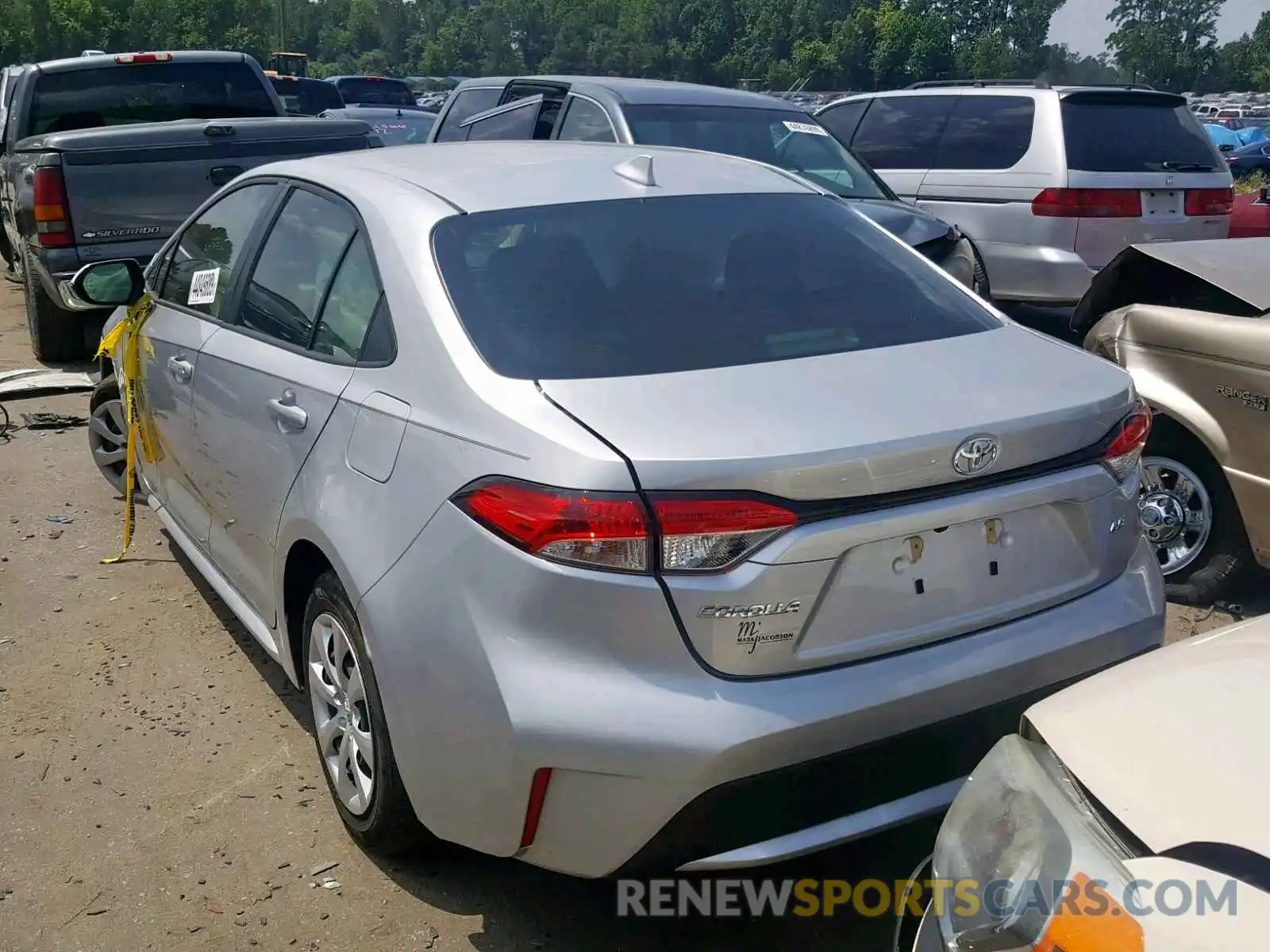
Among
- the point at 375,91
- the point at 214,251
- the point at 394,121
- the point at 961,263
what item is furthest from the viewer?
the point at 375,91

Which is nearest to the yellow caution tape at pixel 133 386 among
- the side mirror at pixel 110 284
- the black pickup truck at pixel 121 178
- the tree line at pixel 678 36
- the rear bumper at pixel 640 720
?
the side mirror at pixel 110 284

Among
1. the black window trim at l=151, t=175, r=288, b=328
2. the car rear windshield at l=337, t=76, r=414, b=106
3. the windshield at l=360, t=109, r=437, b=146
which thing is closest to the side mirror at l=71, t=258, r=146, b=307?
the black window trim at l=151, t=175, r=288, b=328

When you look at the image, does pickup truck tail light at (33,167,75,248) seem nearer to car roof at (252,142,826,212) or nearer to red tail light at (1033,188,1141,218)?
car roof at (252,142,826,212)

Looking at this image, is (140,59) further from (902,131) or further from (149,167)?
(902,131)

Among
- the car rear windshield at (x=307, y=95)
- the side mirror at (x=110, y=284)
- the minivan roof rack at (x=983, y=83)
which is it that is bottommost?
the side mirror at (x=110, y=284)

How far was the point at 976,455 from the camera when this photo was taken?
2.46m

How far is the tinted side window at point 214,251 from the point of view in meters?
3.93

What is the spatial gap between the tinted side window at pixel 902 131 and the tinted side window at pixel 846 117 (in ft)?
0.23

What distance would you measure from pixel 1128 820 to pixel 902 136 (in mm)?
8265

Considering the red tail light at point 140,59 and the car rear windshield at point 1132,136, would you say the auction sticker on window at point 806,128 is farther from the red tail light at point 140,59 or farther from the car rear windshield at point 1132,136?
the red tail light at point 140,59

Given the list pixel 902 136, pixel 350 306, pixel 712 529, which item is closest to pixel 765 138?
pixel 902 136

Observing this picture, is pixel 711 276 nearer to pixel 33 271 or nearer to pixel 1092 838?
pixel 1092 838

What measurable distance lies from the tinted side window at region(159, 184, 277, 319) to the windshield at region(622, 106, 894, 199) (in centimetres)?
288

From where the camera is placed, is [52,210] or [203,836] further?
[52,210]
